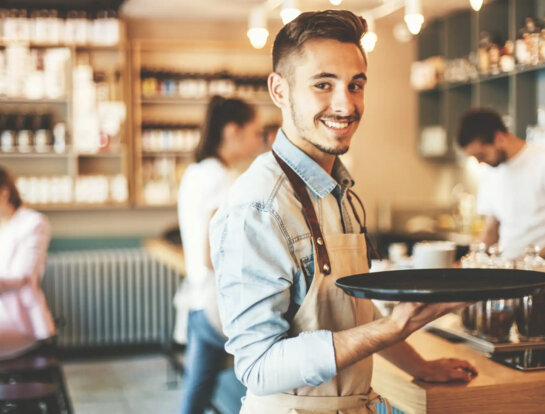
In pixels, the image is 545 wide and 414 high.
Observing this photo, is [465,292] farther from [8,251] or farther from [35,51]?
[35,51]

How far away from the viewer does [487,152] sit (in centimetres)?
426

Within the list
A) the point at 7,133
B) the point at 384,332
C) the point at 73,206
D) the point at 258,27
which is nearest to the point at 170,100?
the point at 73,206

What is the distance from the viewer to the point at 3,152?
6.32 meters

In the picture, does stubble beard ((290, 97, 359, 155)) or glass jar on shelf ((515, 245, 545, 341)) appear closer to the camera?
stubble beard ((290, 97, 359, 155))

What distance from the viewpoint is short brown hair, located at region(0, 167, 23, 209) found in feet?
12.6

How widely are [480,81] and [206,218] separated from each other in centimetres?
376

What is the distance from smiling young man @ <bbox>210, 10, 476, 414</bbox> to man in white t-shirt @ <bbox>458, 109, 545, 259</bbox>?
275 cm

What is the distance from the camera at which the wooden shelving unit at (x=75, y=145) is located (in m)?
6.42

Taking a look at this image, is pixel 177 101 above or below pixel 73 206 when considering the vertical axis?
above

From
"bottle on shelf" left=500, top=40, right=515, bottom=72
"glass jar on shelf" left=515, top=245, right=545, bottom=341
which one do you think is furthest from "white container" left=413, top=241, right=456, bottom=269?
"bottle on shelf" left=500, top=40, right=515, bottom=72

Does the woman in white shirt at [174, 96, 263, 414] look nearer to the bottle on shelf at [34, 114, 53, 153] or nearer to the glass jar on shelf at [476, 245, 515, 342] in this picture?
the glass jar on shelf at [476, 245, 515, 342]

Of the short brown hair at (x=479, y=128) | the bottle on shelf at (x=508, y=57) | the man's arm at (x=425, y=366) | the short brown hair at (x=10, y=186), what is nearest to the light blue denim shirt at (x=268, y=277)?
the man's arm at (x=425, y=366)

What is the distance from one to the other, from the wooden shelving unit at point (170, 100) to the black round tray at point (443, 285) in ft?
17.1

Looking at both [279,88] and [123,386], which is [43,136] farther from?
[279,88]
